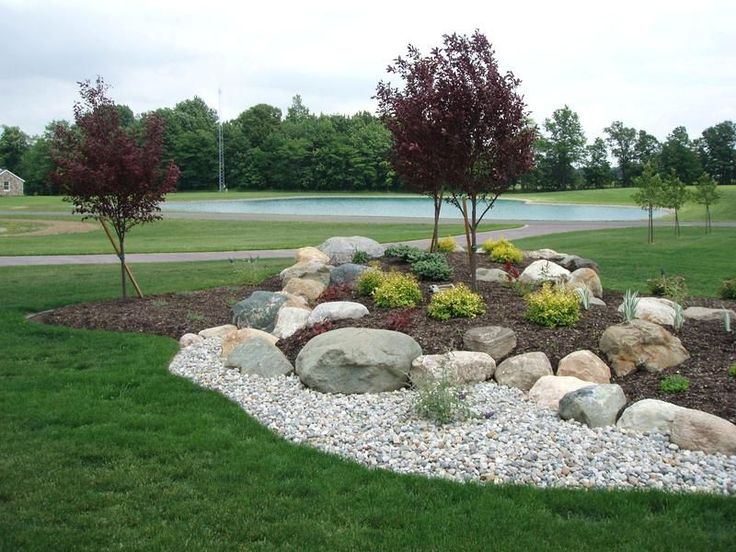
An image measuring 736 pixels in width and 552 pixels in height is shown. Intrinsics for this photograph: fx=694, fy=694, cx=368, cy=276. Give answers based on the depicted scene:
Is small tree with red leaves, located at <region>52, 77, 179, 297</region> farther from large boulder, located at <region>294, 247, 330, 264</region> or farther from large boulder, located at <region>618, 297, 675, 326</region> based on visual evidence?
large boulder, located at <region>618, 297, 675, 326</region>

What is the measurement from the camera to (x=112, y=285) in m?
13.8

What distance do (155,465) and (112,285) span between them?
9588 millimetres

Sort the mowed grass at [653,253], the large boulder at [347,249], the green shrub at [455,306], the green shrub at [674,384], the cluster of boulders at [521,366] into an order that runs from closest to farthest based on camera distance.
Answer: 1. the cluster of boulders at [521,366]
2. the green shrub at [674,384]
3. the green shrub at [455,306]
4. the large boulder at [347,249]
5. the mowed grass at [653,253]

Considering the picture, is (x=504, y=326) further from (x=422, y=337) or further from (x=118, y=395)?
(x=118, y=395)

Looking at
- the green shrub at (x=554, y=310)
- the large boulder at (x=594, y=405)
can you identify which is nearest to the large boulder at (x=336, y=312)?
the green shrub at (x=554, y=310)

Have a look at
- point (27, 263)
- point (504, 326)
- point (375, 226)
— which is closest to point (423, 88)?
point (504, 326)

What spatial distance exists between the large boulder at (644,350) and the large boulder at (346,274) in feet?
15.7

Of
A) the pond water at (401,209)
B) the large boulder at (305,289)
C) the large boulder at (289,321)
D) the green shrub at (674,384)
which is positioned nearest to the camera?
the green shrub at (674,384)

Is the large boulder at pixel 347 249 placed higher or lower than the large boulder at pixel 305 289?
higher

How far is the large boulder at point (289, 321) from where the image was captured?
8.93 metres

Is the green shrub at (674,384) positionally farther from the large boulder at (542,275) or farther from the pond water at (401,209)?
the pond water at (401,209)

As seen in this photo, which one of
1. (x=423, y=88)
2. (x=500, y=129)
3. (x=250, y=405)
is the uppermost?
(x=423, y=88)

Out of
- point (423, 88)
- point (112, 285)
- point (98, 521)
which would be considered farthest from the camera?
point (112, 285)

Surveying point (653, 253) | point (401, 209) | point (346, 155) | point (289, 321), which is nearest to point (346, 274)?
point (289, 321)
